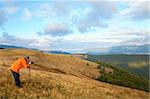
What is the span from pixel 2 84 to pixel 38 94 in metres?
4.09

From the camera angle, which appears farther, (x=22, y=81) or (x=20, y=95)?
(x=22, y=81)

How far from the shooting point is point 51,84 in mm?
38969

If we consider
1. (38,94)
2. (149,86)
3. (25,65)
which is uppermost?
(25,65)

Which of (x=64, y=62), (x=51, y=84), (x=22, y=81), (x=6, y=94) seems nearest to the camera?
(x=6, y=94)

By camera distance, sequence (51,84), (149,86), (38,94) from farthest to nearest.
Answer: (149,86) → (51,84) → (38,94)

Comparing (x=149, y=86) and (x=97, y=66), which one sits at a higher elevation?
(x=97, y=66)

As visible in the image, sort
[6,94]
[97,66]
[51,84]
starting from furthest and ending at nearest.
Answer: [97,66]
[51,84]
[6,94]

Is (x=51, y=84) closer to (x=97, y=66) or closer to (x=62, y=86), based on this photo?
(x=62, y=86)

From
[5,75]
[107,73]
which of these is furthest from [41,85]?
[107,73]

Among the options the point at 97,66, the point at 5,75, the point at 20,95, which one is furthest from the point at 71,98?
the point at 97,66

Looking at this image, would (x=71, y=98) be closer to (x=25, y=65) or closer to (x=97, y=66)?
(x=25, y=65)

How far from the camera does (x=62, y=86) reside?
129ft

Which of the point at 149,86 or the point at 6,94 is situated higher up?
the point at 6,94

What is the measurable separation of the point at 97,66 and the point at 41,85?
46.0 meters
